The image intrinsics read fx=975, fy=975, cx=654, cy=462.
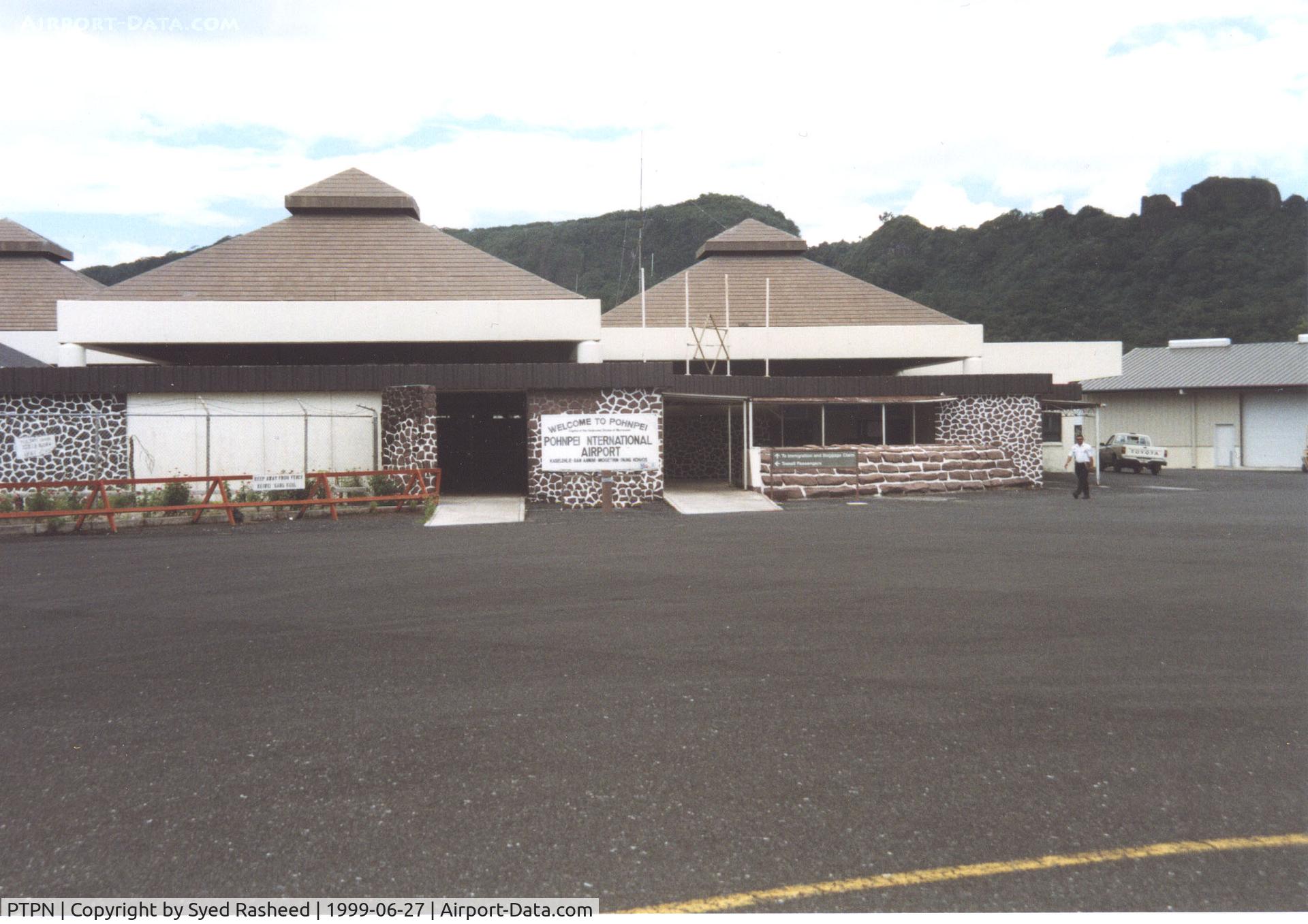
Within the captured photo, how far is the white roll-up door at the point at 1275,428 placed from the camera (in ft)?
146

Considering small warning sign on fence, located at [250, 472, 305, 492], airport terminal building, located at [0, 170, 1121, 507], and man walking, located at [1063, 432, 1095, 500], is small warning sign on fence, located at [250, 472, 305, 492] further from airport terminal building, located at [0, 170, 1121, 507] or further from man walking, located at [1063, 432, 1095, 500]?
man walking, located at [1063, 432, 1095, 500]

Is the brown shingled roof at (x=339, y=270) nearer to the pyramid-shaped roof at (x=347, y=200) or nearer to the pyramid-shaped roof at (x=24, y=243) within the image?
the pyramid-shaped roof at (x=347, y=200)

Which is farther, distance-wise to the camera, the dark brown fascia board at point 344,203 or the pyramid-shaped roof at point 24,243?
the pyramid-shaped roof at point 24,243

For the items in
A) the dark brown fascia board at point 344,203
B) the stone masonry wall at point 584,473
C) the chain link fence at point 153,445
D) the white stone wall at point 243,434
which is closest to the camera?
the chain link fence at point 153,445

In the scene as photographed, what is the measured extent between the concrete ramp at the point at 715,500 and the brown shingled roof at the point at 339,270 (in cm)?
918

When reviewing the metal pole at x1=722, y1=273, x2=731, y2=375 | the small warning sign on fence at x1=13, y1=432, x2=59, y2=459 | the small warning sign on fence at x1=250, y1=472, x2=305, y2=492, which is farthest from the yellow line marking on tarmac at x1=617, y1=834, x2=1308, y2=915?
the metal pole at x1=722, y1=273, x2=731, y2=375

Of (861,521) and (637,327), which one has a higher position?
(637,327)

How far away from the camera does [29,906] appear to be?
12.0ft

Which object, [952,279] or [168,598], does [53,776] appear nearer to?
[168,598]

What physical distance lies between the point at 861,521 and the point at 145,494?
15.1 meters

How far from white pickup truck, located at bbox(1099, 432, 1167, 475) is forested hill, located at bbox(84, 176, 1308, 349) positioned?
25.9 metres

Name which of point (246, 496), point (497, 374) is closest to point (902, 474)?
point (497, 374)

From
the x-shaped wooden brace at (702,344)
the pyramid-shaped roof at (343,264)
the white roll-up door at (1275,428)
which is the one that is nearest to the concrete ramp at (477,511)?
the pyramid-shaped roof at (343,264)

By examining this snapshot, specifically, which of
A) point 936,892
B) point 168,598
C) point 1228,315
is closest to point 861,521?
point 168,598
